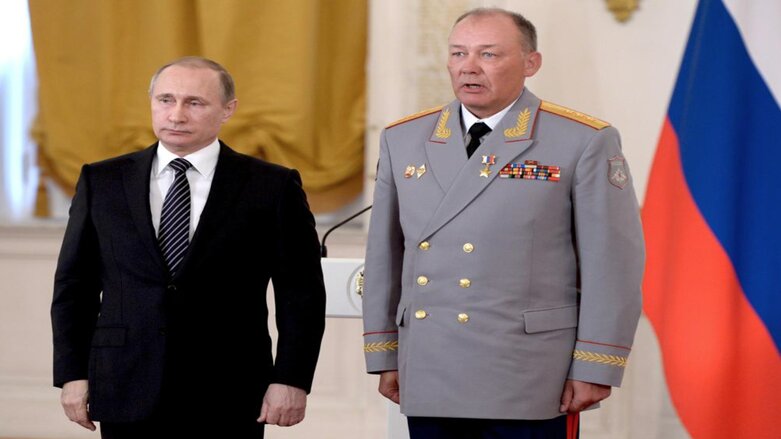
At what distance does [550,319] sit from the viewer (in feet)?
7.47

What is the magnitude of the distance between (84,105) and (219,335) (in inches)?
109

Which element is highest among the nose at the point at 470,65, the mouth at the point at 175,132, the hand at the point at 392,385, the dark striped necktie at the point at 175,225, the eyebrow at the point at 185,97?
the nose at the point at 470,65

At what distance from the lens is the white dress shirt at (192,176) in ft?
7.89

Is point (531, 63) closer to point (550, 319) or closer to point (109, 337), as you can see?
point (550, 319)

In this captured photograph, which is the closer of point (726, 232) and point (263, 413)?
point (263, 413)

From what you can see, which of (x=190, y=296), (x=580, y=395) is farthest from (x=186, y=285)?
(x=580, y=395)

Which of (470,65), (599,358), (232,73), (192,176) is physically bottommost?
(599,358)

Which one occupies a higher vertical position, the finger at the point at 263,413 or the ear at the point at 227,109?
the ear at the point at 227,109

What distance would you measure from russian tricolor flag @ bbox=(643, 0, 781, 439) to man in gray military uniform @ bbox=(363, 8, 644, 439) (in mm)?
1437

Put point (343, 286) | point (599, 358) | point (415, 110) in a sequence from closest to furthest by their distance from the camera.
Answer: point (599, 358) < point (343, 286) < point (415, 110)

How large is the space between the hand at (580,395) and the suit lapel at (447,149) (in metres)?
0.48

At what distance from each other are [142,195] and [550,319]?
89 cm

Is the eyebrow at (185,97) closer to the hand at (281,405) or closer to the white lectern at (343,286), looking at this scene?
the hand at (281,405)

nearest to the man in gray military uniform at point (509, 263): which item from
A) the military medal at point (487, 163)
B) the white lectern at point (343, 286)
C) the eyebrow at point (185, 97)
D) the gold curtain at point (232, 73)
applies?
the military medal at point (487, 163)
